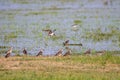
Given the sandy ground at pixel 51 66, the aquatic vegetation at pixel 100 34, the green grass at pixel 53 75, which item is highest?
the aquatic vegetation at pixel 100 34

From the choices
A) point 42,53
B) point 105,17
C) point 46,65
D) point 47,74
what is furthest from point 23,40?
point 105,17

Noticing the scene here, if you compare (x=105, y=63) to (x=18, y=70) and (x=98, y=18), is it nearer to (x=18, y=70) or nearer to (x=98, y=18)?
(x=18, y=70)

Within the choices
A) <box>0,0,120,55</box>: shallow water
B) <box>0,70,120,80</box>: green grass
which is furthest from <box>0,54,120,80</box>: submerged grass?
<box>0,0,120,55</box>: shallow water

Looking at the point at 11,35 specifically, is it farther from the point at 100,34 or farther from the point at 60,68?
the point at 60,68

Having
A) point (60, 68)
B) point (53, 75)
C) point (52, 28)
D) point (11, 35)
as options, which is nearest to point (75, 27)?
point (52, 28)

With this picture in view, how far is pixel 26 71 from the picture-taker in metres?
13.6

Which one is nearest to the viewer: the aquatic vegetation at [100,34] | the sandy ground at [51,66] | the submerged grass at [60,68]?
the submerged grass at [60,68]

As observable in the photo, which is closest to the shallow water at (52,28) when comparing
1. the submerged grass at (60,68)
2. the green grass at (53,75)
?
the submerged grass at (60,68)

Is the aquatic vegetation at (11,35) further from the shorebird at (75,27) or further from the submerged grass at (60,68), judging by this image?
the submerged grass at (60,68)

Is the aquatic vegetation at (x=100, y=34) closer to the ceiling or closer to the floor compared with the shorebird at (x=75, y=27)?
closer to the floor

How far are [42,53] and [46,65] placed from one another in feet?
10.0

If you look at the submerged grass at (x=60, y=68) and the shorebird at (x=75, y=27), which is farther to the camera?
the shorebird at (x=75, y=27)

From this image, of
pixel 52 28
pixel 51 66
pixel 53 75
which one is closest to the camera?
pixel 53 75

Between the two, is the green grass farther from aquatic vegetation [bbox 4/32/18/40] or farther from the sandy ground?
aquatic vegetation [bbox 4/32/18/40]
